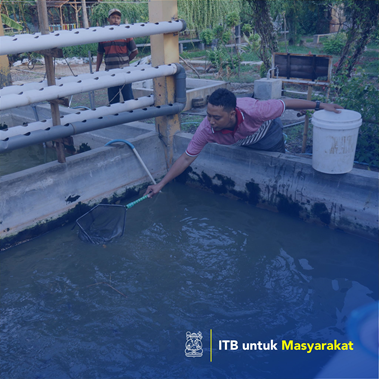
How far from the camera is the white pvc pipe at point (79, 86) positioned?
4.04 meters

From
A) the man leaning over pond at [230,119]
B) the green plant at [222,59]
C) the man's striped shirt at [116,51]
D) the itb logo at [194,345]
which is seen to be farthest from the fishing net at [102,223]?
the green plant at [222,59]

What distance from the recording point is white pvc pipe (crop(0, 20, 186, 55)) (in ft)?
12.7

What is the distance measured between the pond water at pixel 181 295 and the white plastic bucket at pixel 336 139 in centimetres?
87

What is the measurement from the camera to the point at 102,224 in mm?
4746

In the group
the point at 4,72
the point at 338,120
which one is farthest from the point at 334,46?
the point at 338,120

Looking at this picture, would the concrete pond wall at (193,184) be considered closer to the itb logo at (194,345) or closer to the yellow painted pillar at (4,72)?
the itb logo at (194,345)

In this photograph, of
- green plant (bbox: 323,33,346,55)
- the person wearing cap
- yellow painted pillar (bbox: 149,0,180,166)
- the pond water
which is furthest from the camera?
green plant (bbox: 323,33,346,55)

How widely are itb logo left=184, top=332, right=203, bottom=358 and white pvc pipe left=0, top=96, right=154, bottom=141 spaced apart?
283 cm

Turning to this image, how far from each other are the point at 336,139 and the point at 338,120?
199 millimetres

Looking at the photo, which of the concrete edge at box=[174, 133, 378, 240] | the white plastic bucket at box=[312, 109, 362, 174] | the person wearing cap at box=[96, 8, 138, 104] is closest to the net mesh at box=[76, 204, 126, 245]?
the concrete edge at box=[174, 133, 378, 240]

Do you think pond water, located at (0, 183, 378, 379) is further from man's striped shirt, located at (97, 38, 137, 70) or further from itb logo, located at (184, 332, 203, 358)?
man's striped shirt, located at (97, 38, 137, 70)

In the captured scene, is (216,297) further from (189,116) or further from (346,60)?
(346,60)

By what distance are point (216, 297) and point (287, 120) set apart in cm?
418

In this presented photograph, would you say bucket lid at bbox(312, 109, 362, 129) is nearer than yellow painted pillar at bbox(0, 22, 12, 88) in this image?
Yes
